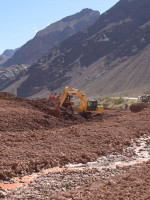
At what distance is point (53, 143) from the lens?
1230 cm

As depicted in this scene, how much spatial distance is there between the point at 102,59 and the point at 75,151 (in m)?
118

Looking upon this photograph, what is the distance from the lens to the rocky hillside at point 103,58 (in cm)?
10375

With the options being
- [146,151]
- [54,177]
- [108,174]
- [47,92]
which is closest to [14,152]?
[54,177]

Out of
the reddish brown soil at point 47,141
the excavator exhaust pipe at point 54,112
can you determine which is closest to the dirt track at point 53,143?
the reddish brown soil at point 47,141

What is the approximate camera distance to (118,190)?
756 centimetres

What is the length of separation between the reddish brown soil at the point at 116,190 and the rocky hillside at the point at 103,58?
88273 millimetres

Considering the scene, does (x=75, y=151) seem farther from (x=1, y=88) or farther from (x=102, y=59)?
(x=1, y=88)

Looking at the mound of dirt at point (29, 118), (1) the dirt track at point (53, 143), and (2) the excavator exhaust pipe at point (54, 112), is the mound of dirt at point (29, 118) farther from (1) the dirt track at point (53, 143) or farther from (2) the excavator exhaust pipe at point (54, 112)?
(2) the excavator exhaust pipe at point (54, 112)

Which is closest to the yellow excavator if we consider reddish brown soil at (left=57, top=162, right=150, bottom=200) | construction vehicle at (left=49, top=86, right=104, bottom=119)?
construction vehicle at (left=49, top=86, right=104, bottom=119)

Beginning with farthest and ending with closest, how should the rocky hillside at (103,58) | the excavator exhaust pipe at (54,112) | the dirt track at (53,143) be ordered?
1. the rocky hillside at (103,58)
2. the excavator exhaust pipe at (54,112)
3. the dirt track at (53,143)

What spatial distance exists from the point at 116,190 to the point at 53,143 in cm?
516

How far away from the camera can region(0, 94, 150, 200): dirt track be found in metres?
9.11

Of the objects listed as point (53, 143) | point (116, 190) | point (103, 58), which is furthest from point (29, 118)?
point (103, 58)

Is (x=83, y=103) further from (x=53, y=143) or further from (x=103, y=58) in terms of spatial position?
(x=103, y=58)
